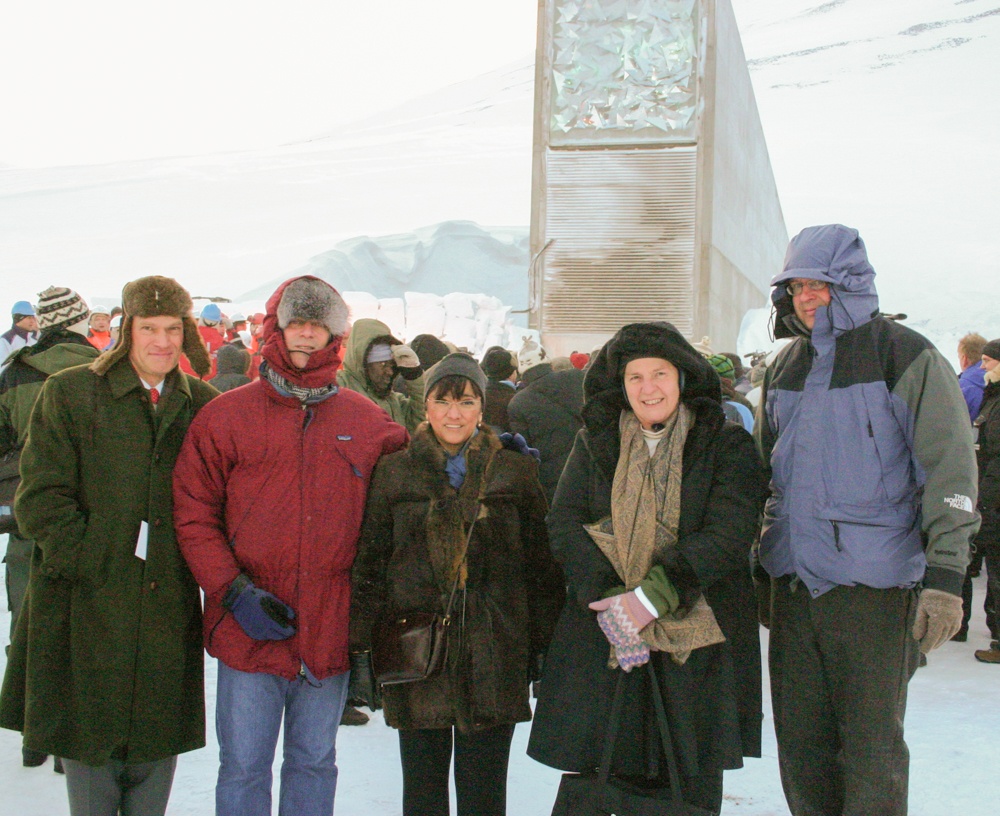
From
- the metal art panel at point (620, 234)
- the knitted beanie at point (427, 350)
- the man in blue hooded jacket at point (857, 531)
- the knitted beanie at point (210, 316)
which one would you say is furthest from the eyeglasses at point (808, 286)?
the metal art panel at point (620, 234)

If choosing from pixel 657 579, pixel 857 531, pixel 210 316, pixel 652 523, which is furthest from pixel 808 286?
pixel 210 316

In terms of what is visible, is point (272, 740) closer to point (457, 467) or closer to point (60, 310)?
point (457, 467)

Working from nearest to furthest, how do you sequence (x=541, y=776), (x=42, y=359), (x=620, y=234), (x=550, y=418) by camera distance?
(x=42, y=359)
(x=541, y=776)
(x=550, y=418)
(x=620, y=234)

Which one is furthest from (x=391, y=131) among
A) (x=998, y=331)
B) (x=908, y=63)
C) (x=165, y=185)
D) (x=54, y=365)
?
(x=54, y=365)

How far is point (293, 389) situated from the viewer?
2486 millimetres

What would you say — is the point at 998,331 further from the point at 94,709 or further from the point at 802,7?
the point at 802,7

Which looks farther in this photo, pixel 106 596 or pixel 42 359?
pixel 42 359

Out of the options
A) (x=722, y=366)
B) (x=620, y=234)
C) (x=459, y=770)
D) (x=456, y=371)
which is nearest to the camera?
(x=459, y=770)

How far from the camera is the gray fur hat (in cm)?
260

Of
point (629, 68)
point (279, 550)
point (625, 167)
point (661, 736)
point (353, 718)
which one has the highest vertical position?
point (629, 68)

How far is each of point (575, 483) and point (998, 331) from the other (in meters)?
18.7

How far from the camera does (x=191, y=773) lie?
329 cm

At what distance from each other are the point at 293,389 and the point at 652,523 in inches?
38.1

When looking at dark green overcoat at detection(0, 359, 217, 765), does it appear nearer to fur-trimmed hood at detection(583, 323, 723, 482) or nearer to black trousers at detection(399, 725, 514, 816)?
black trousers at detection(399, 725, 514, 816)
